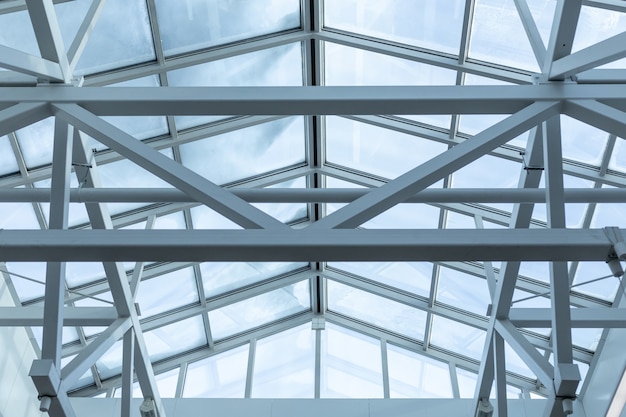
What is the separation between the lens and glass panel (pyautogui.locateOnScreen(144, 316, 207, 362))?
13.7m

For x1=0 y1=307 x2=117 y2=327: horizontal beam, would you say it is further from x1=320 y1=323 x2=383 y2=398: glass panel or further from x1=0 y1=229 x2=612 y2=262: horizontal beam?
x1=320 y1=323 x2=383 y2=398: glass panel

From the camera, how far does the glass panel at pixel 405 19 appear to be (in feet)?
32.2

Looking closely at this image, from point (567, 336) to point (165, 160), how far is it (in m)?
3.57

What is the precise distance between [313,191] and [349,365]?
6.35 m

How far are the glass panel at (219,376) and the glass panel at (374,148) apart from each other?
4040mm

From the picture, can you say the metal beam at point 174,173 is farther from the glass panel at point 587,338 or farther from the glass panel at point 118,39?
the glass panel at point 587,338

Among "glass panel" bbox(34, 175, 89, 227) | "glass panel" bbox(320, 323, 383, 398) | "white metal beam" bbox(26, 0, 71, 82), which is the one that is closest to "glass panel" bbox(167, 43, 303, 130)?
"glass panel" bbox(34, 175, 89, 227)

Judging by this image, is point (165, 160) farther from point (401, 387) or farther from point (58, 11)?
point (401, 387)

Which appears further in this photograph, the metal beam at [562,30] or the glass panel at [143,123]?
the glass panel at [143,123]

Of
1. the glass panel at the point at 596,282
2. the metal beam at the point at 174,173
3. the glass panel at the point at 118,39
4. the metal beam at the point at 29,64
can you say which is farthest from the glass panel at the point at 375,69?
the metal beam at the point at 174,173

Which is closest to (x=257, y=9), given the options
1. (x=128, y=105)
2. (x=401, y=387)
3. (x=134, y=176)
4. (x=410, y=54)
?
(x=410, y=54)

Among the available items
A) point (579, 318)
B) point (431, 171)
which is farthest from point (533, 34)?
point (579, 318)

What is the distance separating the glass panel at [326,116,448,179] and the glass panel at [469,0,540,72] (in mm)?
1773

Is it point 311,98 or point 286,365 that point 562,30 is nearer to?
point 311,98
